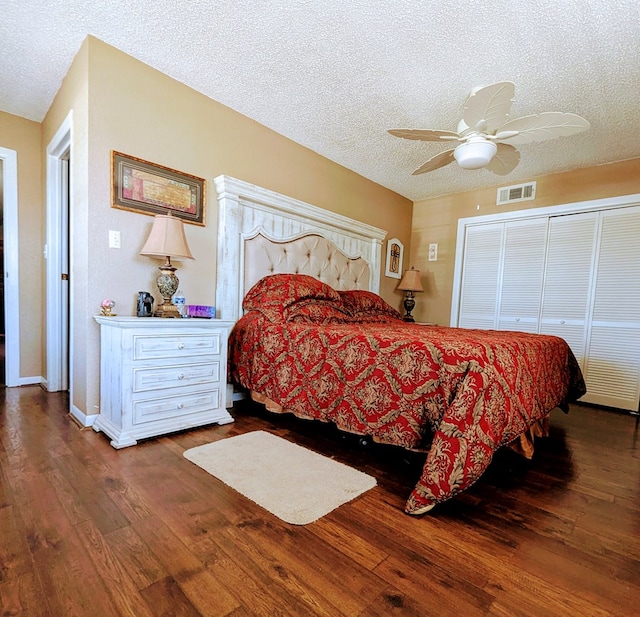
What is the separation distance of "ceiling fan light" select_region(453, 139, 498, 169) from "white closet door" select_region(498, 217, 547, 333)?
7.27 ft

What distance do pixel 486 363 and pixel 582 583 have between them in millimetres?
727

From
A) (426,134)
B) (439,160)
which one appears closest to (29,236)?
(426,134)

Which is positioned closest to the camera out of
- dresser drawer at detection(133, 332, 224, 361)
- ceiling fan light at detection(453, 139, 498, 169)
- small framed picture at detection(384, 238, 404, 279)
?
dresser drawer at detection(133, 332, 224, 361)

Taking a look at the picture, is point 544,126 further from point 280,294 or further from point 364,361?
point 280,294

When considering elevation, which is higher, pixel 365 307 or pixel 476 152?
pixel 476 152

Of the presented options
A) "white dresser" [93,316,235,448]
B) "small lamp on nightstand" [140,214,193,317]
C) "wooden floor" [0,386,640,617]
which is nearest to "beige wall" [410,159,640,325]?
"wooden floor" [0,386,640,617]

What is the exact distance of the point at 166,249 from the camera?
207cm

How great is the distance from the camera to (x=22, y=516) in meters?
1.21

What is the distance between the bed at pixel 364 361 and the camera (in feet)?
4.41

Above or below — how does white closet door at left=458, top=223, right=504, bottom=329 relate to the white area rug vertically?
above

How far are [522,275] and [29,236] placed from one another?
498cm

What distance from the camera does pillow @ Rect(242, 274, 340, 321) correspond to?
251 centimetres

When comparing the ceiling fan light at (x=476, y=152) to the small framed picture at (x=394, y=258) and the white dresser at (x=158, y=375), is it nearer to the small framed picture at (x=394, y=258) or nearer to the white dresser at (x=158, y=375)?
the white dresser at (x=158, y=375)

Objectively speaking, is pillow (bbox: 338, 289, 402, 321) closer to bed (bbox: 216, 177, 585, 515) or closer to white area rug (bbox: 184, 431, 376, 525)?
bed (bbox: 216, 177, 585, 515)
